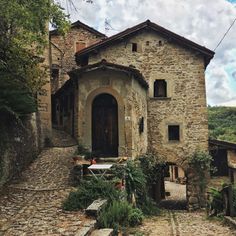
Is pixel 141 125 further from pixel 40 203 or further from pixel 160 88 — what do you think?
pixel 40 203

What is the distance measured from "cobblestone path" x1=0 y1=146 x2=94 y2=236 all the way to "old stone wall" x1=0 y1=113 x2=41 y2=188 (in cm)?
37

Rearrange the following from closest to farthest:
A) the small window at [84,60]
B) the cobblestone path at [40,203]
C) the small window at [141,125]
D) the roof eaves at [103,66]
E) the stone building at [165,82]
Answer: the cobblestone path at [40,203], the roof eaves at [103,66], the small window at [141,125], the stone building at [165,82], the small window at [84,60]

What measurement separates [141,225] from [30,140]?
6471 mm

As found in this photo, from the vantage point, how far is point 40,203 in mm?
10703

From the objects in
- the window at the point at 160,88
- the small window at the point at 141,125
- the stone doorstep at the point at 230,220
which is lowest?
the stone doorstep at the point at 230,220

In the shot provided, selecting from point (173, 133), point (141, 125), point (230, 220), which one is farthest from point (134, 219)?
point (173, 133)

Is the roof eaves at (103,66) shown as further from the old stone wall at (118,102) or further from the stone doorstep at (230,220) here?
the stone doorstep at (230,220)

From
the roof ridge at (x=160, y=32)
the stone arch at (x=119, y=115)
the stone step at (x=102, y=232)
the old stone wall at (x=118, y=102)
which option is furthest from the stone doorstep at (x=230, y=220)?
the roof ridge at (x=160, y=32)

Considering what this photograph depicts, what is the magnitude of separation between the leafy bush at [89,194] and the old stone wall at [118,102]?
16.8ft

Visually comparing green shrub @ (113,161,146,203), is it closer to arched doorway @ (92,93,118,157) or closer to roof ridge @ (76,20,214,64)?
arched doorway @ (92,93,118,157)

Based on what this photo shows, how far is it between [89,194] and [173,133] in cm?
1133

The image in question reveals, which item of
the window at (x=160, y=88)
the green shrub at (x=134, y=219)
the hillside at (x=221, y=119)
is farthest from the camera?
the hillside at (x=221, y=119)

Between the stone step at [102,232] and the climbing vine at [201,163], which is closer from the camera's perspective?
the stone step at [102,232]

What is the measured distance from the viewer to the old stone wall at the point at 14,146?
39.8ft
